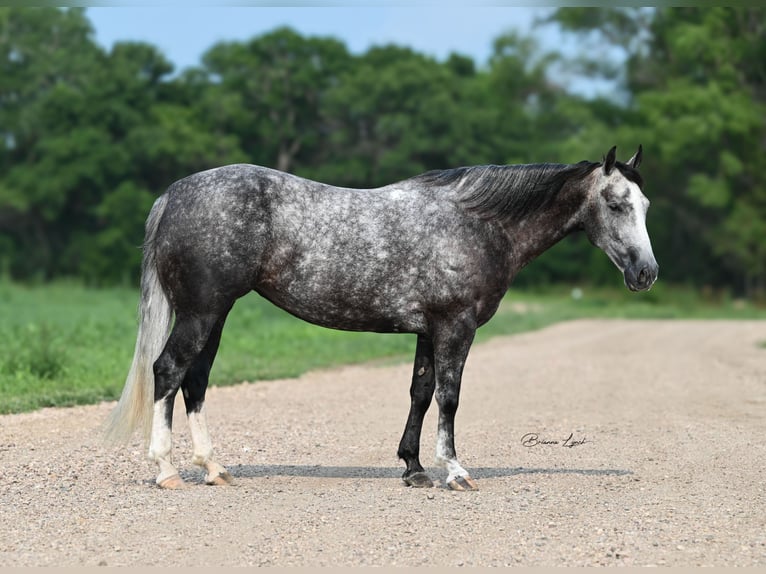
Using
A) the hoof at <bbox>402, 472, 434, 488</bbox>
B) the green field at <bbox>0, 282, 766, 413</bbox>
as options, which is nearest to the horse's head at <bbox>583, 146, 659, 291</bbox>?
the hoof at <bbox>402, 472, 434, 488</bbox>

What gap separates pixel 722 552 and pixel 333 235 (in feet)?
9.89

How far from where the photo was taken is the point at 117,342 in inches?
653

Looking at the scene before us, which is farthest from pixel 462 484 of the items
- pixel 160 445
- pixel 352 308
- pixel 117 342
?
pixel 117 342

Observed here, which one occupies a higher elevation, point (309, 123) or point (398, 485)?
point (309, 123)

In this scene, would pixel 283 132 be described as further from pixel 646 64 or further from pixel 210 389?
pixel 210 389

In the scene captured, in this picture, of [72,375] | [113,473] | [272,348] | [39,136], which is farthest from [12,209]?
[113,473]

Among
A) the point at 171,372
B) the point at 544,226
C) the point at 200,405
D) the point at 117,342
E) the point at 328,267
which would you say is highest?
the point at 544,226

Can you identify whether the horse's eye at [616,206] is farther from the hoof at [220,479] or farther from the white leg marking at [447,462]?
the hoof at [220,479]

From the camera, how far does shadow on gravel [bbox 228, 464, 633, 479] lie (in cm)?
719

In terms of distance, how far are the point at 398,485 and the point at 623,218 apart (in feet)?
7.41

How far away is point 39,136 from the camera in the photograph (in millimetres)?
46219

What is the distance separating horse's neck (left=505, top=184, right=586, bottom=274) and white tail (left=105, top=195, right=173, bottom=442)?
232 centimetres

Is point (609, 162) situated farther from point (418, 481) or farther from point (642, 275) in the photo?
point (418, 481)
